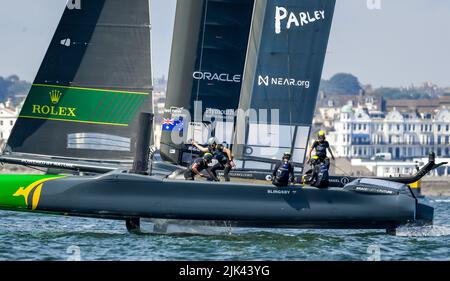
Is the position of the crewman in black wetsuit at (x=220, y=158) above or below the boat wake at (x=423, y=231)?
above

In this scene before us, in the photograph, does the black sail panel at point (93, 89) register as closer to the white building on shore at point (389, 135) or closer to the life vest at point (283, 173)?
the life vest at point (283, 173)

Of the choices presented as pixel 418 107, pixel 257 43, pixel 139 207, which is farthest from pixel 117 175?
pixel 418 107

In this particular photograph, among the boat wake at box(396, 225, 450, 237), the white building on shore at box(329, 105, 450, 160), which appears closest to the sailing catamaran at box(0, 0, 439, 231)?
the boat wake at box(396, 225, 450, 237)

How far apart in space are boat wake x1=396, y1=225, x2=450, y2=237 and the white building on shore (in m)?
98.8

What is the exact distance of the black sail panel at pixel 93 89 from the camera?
17594 mm

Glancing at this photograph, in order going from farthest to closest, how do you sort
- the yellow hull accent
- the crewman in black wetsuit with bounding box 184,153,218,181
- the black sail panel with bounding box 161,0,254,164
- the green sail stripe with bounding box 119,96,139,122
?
the black sail panel with bounding box 161,0,254,164 < the green sail stripe with bounding box 119,96,139,122 < the crewman in black wetsuit with bounding box 184,153,218,181 < the yellow hull accent

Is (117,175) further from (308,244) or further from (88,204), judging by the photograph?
(308,244)

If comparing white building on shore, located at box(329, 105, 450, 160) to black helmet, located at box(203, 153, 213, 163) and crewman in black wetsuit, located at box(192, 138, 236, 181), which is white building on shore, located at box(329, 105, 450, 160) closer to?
crewman in black wetsuit, located at box(192, 138, 236, 181)

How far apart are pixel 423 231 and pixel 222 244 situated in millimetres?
3400

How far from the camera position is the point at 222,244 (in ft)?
48.4

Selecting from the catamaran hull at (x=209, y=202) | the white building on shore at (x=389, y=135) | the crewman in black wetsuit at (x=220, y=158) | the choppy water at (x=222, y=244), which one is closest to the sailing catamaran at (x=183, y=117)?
the catamaran hull at (x=209, y=202)

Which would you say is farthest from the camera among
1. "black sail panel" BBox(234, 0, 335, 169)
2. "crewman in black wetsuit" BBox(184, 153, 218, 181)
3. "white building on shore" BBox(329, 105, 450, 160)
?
"white building on shore" BBox(329, 105, 450, 160)

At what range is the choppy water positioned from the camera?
13.5m

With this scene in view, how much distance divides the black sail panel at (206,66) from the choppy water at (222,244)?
2.43 meters
